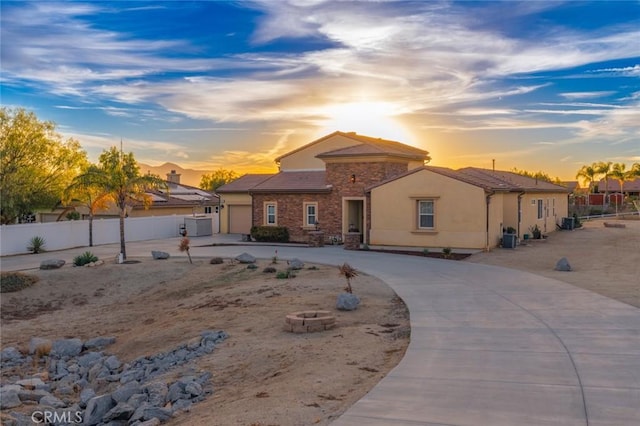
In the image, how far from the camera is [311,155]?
1753 inches

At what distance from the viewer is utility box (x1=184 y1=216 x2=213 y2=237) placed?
4122 cm

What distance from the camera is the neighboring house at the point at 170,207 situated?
44500 mm

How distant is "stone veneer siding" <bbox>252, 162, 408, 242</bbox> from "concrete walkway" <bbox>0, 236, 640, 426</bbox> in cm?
1379

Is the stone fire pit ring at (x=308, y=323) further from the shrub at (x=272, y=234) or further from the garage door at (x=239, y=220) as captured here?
the garage door at (x=239, y=220)

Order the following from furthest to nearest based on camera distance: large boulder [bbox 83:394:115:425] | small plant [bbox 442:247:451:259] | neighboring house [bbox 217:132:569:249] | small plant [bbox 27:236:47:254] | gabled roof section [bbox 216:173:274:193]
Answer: gabled roof section [bbox 216:173:274:193], small plant [bbox 27:236:47:254], neighboring house [bbox 217:132:569:249], small plant [bbox 442:247:451:259], large boulder [bbox 83:394:115:425]

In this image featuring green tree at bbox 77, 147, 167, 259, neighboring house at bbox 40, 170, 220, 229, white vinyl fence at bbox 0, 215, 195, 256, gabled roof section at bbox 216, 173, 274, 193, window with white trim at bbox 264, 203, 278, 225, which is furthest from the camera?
neighboring house at bbox 40, 170, 220, 229

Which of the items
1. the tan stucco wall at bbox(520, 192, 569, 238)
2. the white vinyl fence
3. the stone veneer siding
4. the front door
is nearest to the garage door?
the white vinyl fence

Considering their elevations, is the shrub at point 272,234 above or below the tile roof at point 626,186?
below

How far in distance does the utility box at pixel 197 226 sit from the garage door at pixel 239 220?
180cm

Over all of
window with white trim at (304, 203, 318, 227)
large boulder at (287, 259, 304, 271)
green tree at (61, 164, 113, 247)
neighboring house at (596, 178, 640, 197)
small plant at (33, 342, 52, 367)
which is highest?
neighboring house at (596, 178, 640, 197)

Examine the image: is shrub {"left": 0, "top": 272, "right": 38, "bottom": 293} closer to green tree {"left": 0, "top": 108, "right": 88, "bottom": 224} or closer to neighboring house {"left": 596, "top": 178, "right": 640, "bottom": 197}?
green tree {"left": 0, "top": 108, "right": 88, "bottom": 224}

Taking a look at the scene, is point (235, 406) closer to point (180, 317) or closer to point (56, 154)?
point (180, 317)

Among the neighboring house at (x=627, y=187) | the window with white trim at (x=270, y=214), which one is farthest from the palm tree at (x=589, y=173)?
the window with white trim at (x=270, y=214)

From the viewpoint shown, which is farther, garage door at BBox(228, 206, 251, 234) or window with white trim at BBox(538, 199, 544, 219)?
garage door at BBox(228, 206, 251, 234)
